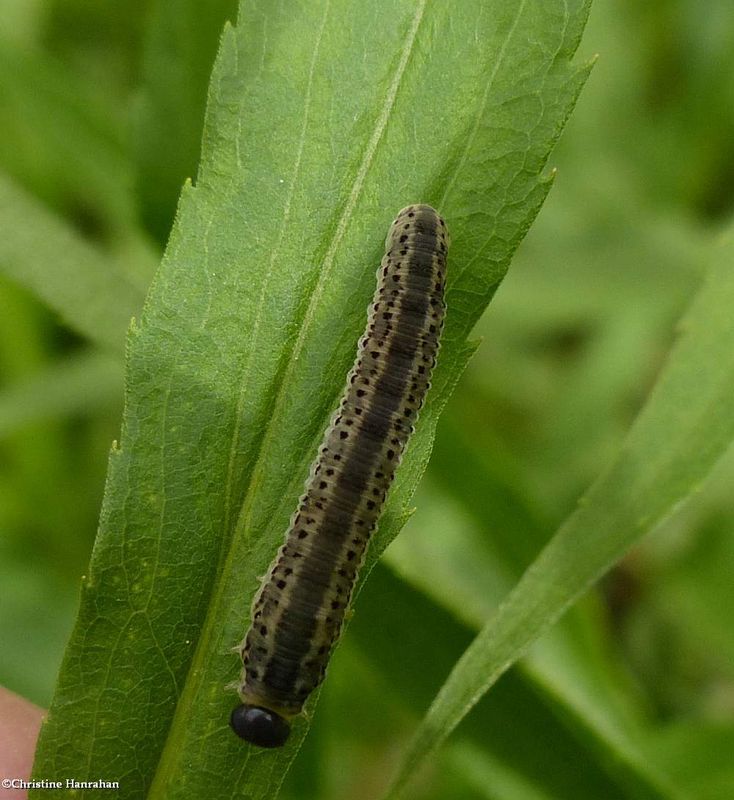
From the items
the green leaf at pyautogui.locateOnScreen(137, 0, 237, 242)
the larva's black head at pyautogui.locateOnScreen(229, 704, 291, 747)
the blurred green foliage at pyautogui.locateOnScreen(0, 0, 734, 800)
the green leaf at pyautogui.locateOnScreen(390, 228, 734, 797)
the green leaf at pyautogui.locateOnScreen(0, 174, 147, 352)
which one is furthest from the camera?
the green leaf at pyautogui.locateOnScreen(137, 0, 237, 242)

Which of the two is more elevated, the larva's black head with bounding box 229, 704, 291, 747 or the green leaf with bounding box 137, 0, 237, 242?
the green leaf with bounding box 137, 0, 237, 242

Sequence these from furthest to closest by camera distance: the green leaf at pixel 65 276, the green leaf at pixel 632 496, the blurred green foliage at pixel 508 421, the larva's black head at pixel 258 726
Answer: the blurred green foliage at pixel 508 421 → the green leaf at pixel 65 276 → the green leaf at pixel 632 496 → the larva's black head at pixel 258 726

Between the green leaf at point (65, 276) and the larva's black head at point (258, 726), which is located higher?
the green leaf at point (65, 276)

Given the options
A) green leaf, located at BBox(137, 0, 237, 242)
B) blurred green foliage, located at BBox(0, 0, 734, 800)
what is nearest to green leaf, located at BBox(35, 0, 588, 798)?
blurred green foliage, located at BBox(0, 0, 734, 800)

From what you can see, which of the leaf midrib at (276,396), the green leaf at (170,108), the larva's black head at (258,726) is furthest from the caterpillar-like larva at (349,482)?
the green leaf at (170,108)

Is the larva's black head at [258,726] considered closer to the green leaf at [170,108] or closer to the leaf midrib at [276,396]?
the leaf midrib at [276,396]

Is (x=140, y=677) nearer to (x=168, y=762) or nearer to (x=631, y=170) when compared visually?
(x=168, y=762)

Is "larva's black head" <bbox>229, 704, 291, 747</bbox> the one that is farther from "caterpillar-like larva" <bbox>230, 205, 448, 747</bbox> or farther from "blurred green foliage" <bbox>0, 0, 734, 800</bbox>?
"blurred green foliage" <bbox>0, 0, 734, 800</bbox>

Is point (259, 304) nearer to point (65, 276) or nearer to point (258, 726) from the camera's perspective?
point (65, 276)
